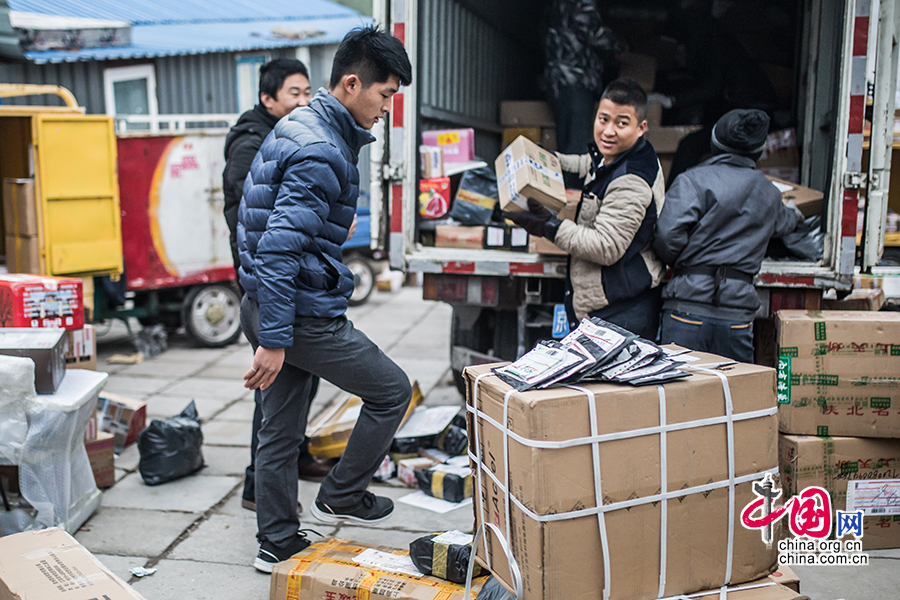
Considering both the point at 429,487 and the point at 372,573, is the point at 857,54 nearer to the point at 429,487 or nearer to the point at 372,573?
the point at 429,487

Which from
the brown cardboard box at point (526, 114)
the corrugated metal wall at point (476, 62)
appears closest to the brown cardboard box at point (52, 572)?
the corrugated metal wall at point (476, 62)

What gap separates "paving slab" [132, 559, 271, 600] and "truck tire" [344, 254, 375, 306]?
21.4 feet

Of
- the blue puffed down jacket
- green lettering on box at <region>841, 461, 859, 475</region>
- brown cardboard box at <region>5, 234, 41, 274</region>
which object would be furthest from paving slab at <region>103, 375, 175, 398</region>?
green lettering on box at <region>841, 461, 859, 475</region>

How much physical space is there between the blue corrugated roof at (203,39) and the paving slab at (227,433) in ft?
20.2

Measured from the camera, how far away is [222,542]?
11.2 feet

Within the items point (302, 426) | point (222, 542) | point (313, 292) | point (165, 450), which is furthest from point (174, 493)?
point (313, 292)

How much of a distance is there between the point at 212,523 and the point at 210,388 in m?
2.64

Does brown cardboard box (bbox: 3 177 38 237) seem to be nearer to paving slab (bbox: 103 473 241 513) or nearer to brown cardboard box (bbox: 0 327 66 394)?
paving slab (bbox: 103 473 241 513)

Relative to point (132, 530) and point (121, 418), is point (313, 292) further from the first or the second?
point (121, 418)

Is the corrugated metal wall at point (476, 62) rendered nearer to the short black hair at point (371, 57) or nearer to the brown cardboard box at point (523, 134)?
the brown cardboard box at point (523, 134)

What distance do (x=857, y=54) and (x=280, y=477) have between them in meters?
3.24

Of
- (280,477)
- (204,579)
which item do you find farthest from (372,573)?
(204,579)

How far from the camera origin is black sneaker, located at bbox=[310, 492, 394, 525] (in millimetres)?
3049

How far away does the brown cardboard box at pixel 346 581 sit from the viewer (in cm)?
256
